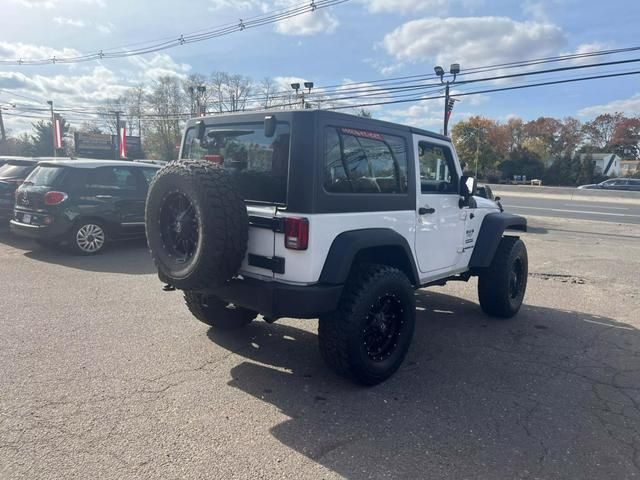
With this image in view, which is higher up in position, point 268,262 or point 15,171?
point 15,171

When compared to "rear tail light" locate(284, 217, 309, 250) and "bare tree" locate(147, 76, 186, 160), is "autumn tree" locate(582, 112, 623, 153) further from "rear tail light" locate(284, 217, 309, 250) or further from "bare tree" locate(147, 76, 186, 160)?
"rear tail light" locate(284, 217, 309, 250)

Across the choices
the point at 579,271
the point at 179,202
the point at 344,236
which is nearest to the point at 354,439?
the point at 344,236

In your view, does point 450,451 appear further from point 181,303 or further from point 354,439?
point 181,303

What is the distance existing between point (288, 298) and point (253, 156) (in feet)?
3.98

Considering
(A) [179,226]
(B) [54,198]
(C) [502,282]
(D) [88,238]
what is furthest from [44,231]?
(C) [502,282]

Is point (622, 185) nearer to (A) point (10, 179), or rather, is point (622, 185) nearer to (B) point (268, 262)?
(A) point (10, 179)

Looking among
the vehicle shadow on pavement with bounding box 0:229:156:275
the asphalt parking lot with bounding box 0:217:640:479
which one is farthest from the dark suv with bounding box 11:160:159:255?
the asphalt parking lot with bounding box 0:217:640:479

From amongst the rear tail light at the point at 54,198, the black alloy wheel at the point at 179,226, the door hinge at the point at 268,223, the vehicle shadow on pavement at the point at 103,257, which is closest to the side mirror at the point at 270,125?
the door hinge at the point at 268,223

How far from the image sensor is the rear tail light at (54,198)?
7586mm

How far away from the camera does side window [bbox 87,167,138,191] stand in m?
8.12

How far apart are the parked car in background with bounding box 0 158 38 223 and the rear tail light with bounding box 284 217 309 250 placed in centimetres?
789

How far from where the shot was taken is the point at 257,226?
3.40 m

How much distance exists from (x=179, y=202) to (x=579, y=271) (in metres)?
7.20

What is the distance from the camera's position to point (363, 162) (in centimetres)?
368
